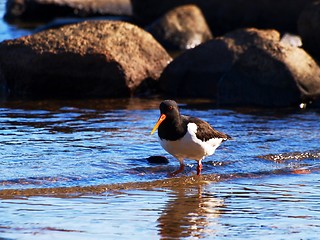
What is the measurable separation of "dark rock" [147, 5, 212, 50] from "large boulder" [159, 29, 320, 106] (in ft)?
14.3

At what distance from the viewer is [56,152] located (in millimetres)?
9609

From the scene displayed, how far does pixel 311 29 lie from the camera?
53.9ft

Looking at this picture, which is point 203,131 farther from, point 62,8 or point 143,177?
point 62,8

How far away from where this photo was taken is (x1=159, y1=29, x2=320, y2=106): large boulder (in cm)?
1288

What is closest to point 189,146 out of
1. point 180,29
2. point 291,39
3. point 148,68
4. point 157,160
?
point 157,160

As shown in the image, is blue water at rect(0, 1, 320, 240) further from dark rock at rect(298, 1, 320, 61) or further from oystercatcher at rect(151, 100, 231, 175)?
dark rock at rect(298, 1, 320, 61)

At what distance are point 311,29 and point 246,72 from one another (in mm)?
3882

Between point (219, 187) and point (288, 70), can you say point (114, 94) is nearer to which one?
point (288, 70)

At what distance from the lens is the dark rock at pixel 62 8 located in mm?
24750

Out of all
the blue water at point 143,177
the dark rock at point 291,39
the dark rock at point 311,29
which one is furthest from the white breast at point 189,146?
the dark rock at point 291,39

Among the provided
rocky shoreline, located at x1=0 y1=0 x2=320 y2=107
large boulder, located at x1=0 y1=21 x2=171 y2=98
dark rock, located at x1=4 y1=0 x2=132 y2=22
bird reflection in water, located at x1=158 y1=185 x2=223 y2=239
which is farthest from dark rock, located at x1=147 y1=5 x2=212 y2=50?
bird reflection in water, located at x1=158 y1=185 x2=223 y2=239

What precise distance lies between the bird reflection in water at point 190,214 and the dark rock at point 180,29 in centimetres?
1031

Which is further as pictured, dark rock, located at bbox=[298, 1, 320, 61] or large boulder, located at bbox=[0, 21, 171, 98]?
dark rock, located at bbox=[298, 1, 320, 61]

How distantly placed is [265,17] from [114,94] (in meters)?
7.78
